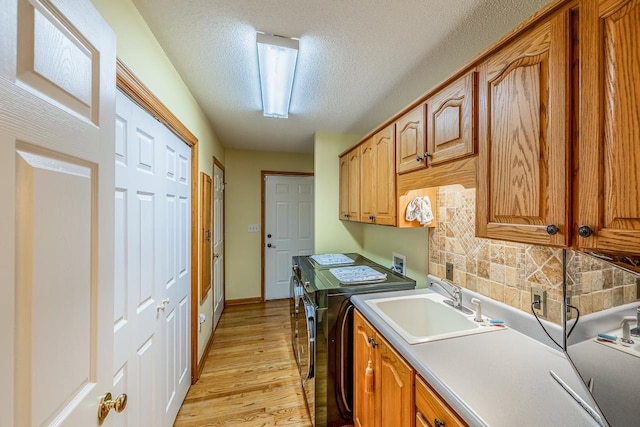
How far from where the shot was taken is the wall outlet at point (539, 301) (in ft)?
3.48

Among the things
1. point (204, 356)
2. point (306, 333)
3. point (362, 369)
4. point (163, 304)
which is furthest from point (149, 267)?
point (204, 356)

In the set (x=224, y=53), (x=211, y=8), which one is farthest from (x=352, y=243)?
(x=211, y=8)

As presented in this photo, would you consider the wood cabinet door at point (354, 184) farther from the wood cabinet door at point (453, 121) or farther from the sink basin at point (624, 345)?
the sink basin at point (624, 345)

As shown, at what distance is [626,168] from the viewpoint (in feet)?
1.93

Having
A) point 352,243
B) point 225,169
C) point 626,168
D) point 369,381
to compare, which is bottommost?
point 369,381

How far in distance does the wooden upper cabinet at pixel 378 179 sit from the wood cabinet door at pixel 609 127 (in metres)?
1.07

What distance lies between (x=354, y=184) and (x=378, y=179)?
504 mm

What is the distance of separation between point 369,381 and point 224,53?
1.95m

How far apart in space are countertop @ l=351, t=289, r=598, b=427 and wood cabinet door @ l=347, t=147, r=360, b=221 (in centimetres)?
135

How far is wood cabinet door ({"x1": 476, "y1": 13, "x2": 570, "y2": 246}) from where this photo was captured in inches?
28.6

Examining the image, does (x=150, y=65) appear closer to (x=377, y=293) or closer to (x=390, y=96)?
(x=390, y=96)

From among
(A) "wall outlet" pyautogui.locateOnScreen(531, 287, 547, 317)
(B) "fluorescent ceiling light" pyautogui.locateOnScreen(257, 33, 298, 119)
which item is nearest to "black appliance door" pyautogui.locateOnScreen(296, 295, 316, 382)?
(A) "wall outlet" pyautogui.locateOnScreen(531, 287, 547, 317)

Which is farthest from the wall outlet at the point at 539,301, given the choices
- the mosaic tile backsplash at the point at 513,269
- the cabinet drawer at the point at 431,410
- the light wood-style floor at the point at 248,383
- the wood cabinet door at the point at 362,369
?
the light wood-style floor at the point at 248,383

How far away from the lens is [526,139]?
0.82m
